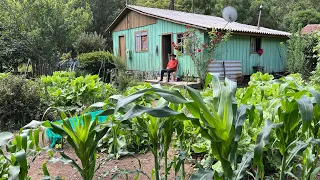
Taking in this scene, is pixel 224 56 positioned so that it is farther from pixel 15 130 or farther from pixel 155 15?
pixel 15 130

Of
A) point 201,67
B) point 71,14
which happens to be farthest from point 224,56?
point 71,14

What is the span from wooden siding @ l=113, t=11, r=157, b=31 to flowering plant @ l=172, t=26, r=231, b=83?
317cm

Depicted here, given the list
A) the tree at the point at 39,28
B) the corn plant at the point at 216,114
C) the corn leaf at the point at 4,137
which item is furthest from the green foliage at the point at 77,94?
the tree at the point at 39,28

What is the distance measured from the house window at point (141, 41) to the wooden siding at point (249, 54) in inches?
159

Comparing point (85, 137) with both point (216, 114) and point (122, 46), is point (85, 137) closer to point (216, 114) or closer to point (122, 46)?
point (216, 114)

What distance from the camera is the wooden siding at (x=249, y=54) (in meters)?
12.7

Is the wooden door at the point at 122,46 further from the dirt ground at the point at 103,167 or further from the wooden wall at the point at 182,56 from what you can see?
the dirt ground at the point at 103,167

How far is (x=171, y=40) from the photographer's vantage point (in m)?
13.2

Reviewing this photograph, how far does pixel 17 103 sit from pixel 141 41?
10240 mm

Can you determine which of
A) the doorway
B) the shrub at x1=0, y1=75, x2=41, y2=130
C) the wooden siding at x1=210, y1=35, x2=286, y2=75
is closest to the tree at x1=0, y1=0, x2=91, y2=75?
the doorway

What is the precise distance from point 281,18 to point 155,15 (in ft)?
79.9

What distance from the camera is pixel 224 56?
41.3ft

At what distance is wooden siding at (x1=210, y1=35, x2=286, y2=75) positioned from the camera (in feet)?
41.6

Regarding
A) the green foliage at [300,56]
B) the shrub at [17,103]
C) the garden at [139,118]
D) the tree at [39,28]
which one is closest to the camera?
the garden at [139,118]
